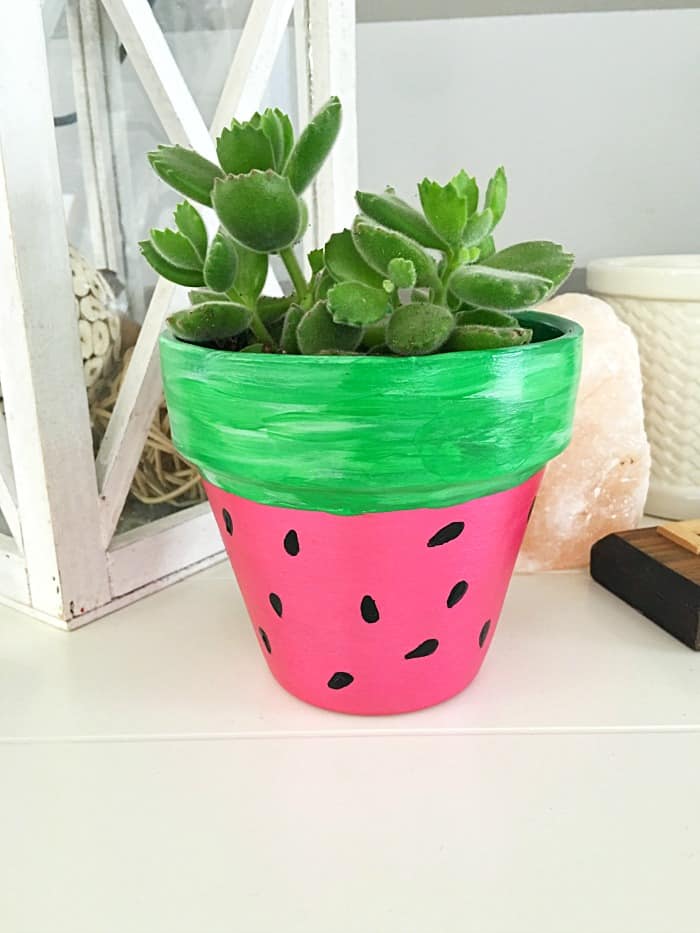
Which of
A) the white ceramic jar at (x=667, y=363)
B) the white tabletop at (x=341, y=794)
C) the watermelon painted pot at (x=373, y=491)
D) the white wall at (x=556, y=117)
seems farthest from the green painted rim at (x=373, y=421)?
the white wall at (x=556, y=117)

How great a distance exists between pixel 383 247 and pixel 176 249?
0.09m

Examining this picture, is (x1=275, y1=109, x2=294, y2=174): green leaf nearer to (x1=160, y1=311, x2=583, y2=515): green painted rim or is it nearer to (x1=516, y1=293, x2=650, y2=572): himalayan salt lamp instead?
(x1=160, y1=311, x2=583, y2=515): green painted rim

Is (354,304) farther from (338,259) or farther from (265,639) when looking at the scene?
(265,639)

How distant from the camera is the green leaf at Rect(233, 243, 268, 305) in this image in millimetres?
379

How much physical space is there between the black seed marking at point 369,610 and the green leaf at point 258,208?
5.7 inches

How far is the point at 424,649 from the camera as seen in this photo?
0.39 m

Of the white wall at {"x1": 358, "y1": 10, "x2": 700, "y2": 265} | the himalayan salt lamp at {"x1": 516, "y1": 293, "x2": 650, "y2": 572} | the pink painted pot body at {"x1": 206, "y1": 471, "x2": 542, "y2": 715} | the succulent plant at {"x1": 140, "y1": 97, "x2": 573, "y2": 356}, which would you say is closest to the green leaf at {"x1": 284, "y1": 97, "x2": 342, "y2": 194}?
the succulent plant at {"x1": 140, "y1": 97, "x2": 573, "y2": 356}

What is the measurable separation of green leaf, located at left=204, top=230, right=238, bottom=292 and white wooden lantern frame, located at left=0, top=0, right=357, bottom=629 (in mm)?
121

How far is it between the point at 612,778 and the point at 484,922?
9 centimetres

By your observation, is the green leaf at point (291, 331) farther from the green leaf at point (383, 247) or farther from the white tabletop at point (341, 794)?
the white tabletop at point (341, 794)

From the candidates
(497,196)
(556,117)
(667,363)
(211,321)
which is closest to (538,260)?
(497,196)

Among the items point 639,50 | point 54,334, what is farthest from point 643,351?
point 54,334

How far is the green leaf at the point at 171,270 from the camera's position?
0.38 metres

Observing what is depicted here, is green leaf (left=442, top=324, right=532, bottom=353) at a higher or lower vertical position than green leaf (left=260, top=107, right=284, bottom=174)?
lower
